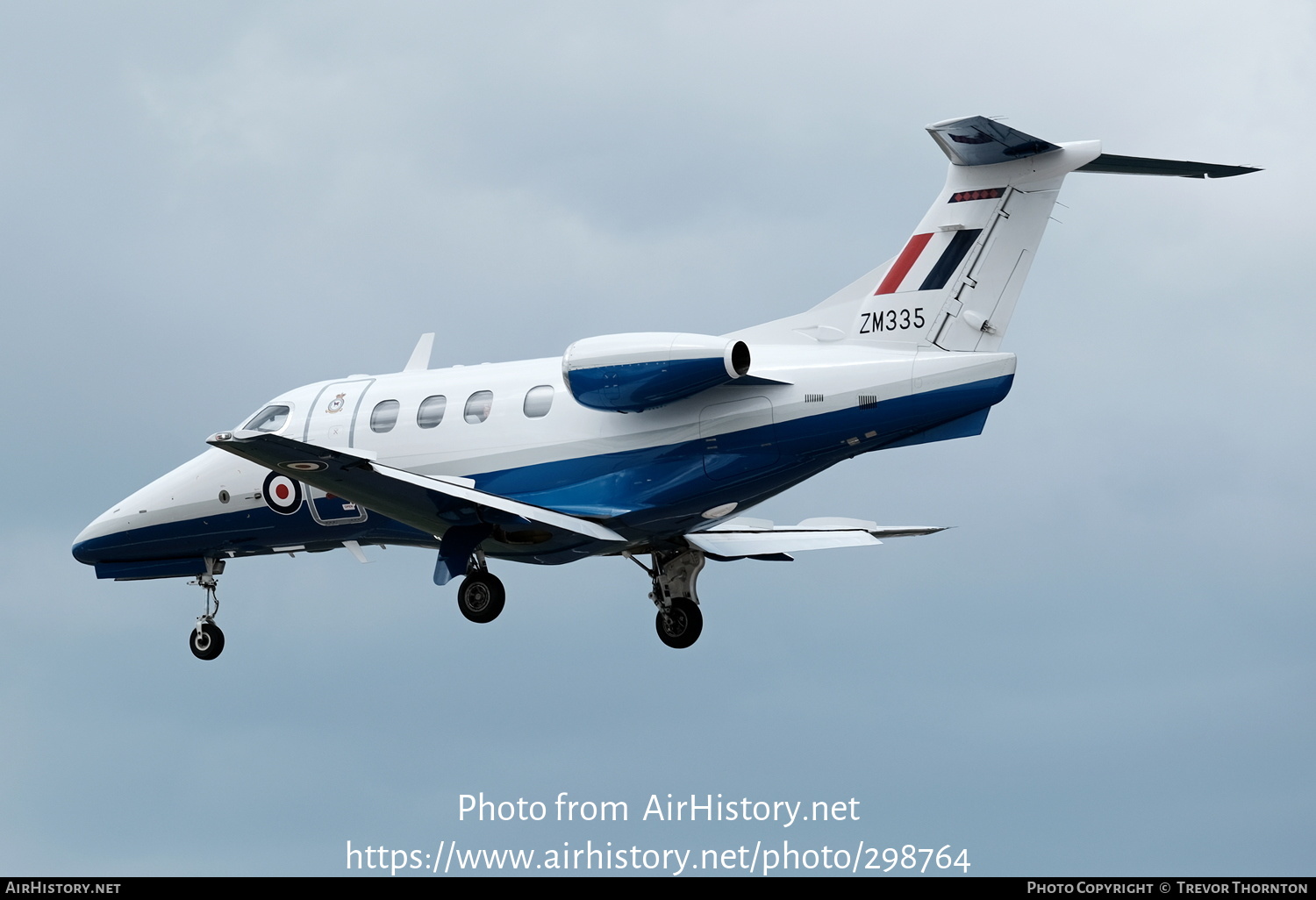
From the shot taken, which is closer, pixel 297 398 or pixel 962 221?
pixel 962 221

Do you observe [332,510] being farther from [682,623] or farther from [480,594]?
[682,623]

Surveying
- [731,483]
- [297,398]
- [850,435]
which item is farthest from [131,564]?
[850,435]

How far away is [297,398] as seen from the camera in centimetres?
2406

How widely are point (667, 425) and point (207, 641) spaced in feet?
29.4

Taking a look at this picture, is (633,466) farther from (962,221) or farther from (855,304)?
(962,221)

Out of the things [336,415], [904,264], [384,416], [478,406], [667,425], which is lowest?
[667,425]

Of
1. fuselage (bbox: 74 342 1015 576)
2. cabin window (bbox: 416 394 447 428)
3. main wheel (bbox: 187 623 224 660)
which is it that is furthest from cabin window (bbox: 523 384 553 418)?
main wheel (bbox: 187 623 224 660)

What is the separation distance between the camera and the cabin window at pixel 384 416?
22750 mm

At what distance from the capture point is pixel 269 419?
79.0 feet

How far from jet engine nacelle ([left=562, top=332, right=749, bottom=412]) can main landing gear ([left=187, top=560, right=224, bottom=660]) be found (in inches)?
308

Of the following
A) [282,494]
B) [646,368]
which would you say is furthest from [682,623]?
[282,494]

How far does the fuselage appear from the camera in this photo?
19.3m

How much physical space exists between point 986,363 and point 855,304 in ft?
6.94

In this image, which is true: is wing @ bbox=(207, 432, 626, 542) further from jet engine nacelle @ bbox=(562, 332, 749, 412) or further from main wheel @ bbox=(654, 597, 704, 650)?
main wheel @ bbox=(654, 597, 704, 650)
